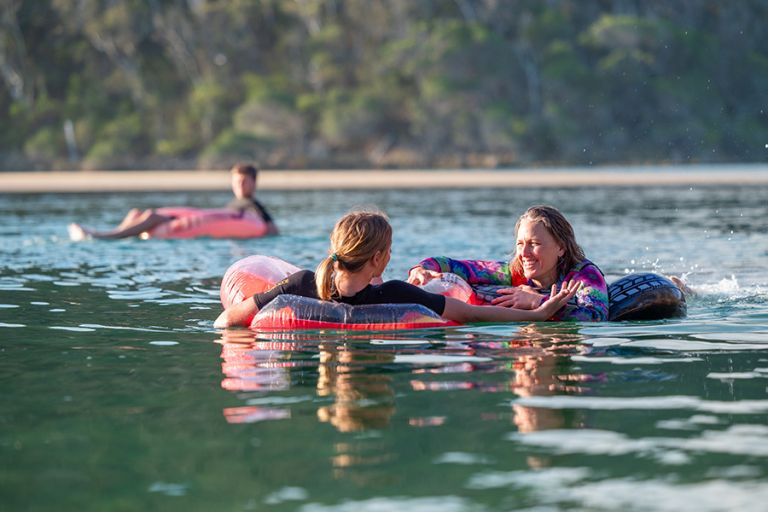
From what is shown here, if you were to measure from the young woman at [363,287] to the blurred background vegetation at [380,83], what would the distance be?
42.4 m

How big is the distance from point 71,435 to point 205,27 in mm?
51155

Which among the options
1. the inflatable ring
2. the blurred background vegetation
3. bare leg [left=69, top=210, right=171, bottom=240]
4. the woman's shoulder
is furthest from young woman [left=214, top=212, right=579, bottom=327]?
the blurred background vegetation

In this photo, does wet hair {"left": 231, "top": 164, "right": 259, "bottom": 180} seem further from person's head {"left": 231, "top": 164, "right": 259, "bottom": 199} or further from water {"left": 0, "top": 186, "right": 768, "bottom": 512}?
water {"left": 0, "top": 186, "right": 768, "bottom": 512}

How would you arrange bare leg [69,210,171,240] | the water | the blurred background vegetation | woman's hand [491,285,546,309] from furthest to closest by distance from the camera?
the blurred background vegetation
bare leg [69,210,171,240]
woman's hand [491,285,546,309]
the water

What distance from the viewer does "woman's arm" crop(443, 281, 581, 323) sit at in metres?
7.91

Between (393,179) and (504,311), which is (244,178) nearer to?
(504,311)

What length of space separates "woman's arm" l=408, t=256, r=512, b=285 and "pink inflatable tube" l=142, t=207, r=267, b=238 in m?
8.30

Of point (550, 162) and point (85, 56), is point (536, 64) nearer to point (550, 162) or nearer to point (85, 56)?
point (550, 162)

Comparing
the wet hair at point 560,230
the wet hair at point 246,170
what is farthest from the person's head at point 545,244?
the wet hair at point 246,170

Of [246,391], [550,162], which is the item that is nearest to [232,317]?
[246,391]

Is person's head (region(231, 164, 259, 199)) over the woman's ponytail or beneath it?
over

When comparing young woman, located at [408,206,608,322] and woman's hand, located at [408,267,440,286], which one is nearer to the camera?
young woman, located at [408,206,608,322]

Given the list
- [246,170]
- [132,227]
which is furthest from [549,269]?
[132,227]

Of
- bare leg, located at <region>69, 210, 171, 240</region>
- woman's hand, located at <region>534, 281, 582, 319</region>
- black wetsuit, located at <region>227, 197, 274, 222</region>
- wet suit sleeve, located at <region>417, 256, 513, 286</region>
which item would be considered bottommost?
woman's hand, located at <region>534, 281, 582, 319</region>
